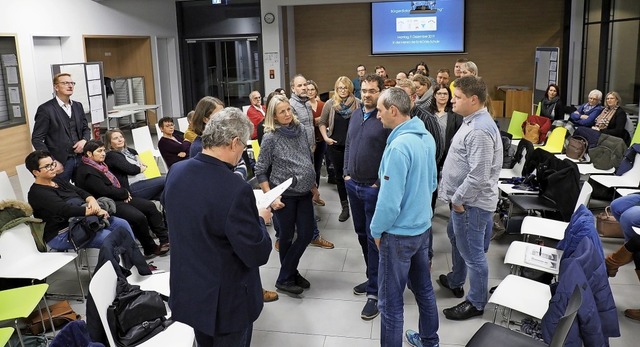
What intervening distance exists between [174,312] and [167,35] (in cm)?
1263

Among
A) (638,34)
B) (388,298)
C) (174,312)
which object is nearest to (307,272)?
(388,298)

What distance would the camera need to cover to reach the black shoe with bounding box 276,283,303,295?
429cm

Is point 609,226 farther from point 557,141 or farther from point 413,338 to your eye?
point 413,338

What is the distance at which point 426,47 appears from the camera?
1371cm

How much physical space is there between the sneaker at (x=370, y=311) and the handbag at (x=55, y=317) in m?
2.11

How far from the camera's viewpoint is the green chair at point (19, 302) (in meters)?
3.16

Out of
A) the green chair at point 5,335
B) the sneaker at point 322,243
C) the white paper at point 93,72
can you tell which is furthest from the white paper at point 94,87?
the green chair at point 5,335

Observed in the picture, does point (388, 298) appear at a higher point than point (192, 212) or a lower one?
lower

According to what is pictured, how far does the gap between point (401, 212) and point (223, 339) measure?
1.14m

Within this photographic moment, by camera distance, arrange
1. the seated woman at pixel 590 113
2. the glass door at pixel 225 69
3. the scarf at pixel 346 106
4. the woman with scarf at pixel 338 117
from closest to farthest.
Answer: the woman with scarf at pixel 338 117 → the scarf at pixel 346 106 → the seated woman at pixel 590 113 → the glass door at pixel 225 69

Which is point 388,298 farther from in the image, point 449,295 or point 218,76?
point 218,76

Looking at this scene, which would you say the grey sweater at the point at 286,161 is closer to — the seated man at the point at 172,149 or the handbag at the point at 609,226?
the seated man at the point at 172,149

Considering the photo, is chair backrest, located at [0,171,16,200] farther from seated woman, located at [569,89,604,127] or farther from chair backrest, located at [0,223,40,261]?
seated woman, located at [569,89,604,127]

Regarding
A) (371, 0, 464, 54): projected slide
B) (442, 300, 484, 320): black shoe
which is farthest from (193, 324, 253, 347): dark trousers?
(371, 0, 464, 54): projected slide
